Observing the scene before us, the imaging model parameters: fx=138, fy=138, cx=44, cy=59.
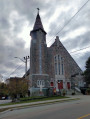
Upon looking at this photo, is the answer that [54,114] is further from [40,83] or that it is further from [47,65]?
[47,65]

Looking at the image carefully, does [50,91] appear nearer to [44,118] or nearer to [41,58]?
[41,58]

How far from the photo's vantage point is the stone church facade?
3334cm

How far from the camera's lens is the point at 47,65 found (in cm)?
3641

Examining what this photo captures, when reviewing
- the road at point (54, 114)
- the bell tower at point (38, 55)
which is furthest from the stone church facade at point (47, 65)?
the road at point (54, 114)

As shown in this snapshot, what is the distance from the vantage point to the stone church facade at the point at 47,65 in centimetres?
3334

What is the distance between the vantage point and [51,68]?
36.9 metres

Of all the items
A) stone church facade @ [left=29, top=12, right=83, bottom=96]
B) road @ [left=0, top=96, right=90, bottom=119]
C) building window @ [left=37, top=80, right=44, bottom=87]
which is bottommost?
road @ [left=0, top=96, right=90, bottom=119]

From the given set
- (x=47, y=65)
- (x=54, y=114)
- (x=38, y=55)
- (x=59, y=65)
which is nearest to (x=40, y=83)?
(x=47, y=65)

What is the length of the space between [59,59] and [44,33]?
8299 millimetres

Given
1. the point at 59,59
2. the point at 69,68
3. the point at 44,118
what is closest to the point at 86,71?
the point at 69,68

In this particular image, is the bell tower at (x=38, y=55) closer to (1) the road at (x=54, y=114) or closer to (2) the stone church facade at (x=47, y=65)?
(2) the stone church facade at (x=47, y=65)

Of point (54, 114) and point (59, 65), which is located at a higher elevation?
point (59, 65)

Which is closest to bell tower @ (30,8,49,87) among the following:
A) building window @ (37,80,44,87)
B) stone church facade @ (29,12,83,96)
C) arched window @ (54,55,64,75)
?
stone church facade @ (29,12,83,96)

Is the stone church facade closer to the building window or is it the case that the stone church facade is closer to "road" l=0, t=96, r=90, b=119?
the building window
